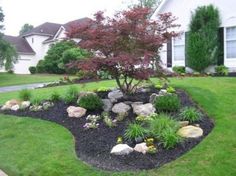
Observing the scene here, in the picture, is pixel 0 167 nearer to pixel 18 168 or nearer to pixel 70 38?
pixel 18 168

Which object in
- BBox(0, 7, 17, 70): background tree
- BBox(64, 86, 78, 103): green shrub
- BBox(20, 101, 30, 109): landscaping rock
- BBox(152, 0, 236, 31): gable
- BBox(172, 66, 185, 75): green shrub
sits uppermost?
BBox(152, 0, 236, 31): gable

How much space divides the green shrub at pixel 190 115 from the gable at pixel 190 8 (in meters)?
10.3

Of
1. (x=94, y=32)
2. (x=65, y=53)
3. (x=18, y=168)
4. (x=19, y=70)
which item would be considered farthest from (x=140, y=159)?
(x=19, y=70)

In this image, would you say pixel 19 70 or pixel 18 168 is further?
pixel 19 70

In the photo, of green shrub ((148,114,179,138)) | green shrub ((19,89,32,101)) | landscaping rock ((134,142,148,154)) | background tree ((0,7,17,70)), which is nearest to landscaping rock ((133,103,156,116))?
green shrub ((148,114,179,138))

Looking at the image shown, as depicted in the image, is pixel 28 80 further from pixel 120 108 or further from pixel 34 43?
pixel 120 108

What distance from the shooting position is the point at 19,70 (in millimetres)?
45625

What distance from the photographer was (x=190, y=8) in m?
19.2

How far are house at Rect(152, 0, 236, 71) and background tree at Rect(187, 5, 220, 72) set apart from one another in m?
0.33

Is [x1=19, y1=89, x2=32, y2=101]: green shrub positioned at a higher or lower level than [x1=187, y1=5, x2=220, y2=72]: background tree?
lower

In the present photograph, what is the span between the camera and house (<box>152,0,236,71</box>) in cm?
1775

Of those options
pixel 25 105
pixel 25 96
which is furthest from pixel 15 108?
pixel 25 96

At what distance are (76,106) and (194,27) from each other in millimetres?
10235

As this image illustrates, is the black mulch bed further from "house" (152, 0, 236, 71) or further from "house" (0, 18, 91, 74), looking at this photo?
"house" (0, 18, 91, 74)
